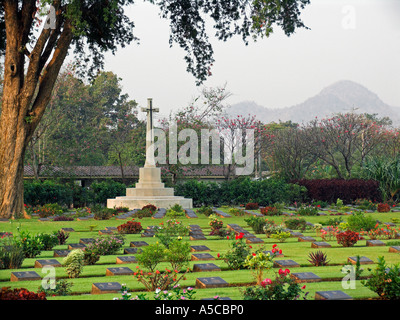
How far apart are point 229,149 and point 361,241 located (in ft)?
66.4

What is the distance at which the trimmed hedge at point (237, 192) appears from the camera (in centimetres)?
2683

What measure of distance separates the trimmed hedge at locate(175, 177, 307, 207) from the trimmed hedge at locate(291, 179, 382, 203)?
3.88 feet

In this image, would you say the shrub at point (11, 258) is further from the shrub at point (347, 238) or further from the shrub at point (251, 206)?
the shrub at point (251, 206)

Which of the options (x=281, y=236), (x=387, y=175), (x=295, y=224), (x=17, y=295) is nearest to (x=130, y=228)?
(x=281, y=236)

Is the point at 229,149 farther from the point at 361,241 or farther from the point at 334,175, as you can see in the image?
the point at 361,241

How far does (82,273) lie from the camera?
30.8 feet

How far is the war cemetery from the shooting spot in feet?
26.9

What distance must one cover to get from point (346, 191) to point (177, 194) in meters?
8.99

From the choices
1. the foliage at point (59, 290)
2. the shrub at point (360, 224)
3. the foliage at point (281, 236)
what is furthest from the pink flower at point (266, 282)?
the shrub at point (360, 224)

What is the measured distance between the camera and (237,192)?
2712 cm

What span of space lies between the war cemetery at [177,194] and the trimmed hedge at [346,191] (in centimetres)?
6

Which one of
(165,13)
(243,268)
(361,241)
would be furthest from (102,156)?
(243,268)

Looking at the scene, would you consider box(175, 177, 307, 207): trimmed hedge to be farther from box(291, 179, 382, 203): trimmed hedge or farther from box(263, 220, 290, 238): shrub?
box(263, 220, 290, 238): shrub

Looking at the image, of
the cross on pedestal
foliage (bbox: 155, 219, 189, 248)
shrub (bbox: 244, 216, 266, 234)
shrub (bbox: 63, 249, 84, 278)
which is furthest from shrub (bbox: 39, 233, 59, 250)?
the cross on pedestal
